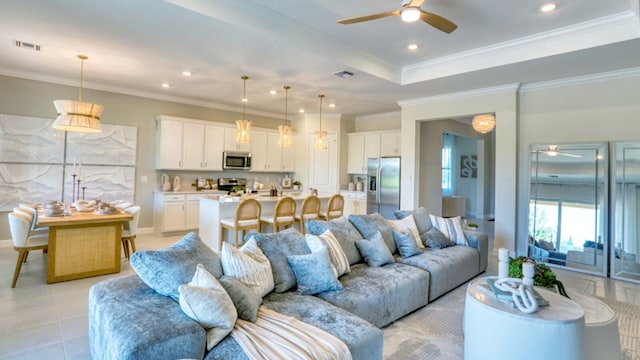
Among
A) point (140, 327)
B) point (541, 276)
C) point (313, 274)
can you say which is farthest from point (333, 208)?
point (140, 327)

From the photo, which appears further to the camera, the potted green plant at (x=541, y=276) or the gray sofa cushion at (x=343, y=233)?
the gray sofa cushion at (x=343, y=233)

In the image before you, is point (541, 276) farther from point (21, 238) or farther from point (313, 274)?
point (21, 238)

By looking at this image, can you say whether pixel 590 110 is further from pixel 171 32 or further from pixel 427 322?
pixel 171 32

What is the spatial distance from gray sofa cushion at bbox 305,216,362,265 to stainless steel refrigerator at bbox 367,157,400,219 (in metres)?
3.65

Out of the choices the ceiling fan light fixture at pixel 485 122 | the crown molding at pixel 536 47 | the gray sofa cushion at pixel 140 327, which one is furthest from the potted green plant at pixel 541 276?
the ceiling fan light fixture at pixel 485 122

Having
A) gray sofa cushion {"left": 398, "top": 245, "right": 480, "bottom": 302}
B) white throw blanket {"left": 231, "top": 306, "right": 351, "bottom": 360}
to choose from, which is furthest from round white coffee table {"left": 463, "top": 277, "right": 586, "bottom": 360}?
gray sofa cushion {"left": 398, "top": 245, "right": 480, "bottom": 302}

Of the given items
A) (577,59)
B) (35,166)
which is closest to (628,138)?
(577,59)

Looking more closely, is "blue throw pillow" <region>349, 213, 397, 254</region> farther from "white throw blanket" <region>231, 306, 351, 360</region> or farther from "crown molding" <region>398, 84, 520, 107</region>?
"crown molding" <region>398, 84, 520, 107</region>

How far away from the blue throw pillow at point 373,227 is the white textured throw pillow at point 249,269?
1.45 meters

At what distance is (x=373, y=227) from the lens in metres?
3.64

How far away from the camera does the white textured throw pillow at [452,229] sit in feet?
13.7

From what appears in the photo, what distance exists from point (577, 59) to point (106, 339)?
5405 millimetres

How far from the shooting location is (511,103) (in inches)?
206

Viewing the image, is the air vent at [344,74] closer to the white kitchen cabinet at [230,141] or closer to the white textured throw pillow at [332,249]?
the white textured throw pillow at [332,249]
